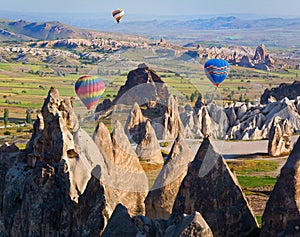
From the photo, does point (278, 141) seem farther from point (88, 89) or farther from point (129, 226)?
point (129, 226)

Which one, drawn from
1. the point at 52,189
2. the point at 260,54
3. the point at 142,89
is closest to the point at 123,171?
the point at 52,189

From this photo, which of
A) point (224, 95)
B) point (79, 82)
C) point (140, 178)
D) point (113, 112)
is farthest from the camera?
point (224, 95)

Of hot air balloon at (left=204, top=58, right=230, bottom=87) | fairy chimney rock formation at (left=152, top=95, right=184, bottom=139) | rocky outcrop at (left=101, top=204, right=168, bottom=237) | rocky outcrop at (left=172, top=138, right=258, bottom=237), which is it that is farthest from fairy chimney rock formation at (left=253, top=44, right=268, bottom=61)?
rocky outcrop at (left=101, top=204, right=168, bottom=237)

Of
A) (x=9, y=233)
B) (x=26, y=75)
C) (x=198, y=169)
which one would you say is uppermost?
(x=198, y=169)

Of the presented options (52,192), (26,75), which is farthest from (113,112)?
(26,75)

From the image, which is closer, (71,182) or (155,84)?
(71,182)

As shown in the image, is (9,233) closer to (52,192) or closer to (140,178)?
(52,192)
